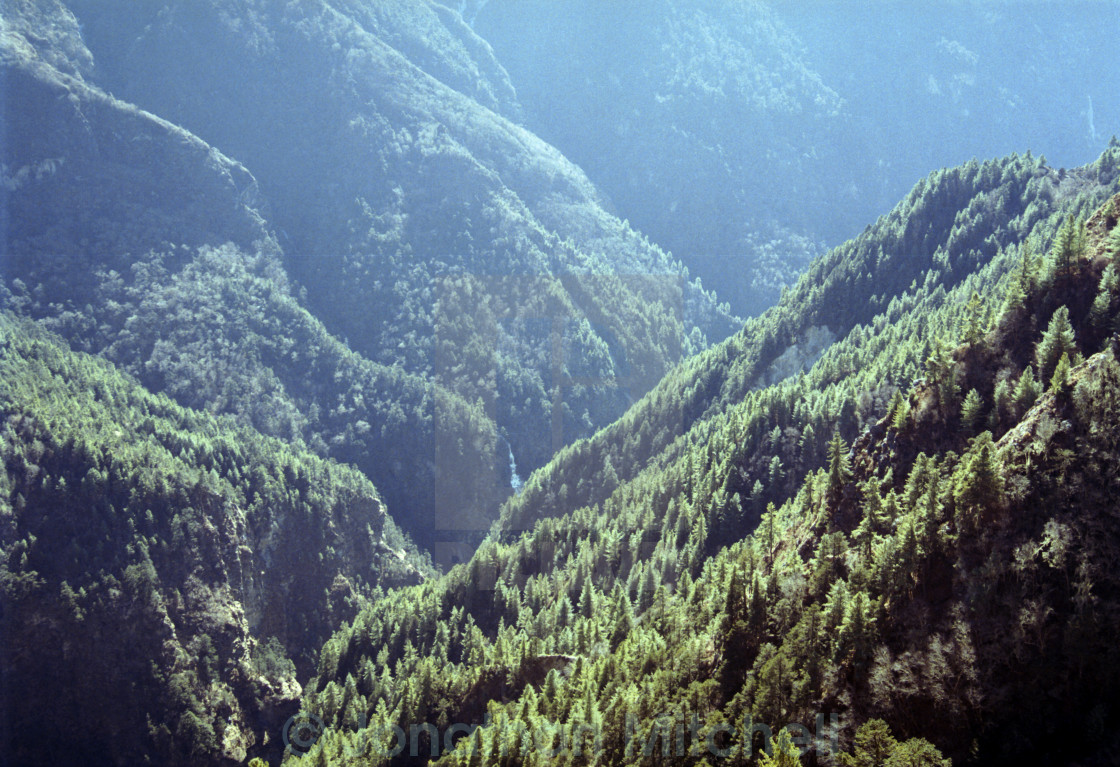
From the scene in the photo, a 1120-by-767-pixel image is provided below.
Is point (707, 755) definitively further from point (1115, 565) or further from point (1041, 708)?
point (1115, 565)

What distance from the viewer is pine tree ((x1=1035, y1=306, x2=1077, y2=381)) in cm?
8181

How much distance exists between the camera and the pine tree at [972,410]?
88.6m

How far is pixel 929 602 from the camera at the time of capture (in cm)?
6950

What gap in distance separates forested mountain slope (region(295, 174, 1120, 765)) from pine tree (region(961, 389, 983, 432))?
0.91 ft

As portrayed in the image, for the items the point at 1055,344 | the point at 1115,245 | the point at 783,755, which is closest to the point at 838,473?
the point at 1055,344

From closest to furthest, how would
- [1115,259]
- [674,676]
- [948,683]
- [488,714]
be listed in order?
[948,683] → [1115,259] → [674,676] → [488,714]

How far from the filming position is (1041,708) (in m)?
57.1

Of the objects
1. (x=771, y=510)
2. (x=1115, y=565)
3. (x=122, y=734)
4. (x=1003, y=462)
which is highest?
(x=771, y=510)

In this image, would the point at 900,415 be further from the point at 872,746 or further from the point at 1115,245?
the point at 872,746

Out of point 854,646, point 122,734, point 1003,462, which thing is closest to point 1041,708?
point 854,646

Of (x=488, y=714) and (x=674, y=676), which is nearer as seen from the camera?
(x=674, y=676)

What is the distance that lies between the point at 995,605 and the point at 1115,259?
45.2 meters

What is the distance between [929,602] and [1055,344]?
1330 inches
